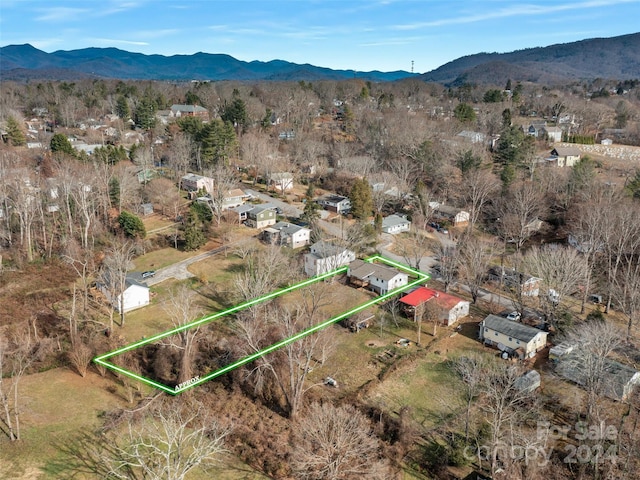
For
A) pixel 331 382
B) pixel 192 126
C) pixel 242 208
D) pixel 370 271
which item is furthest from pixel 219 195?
pixel 331 382

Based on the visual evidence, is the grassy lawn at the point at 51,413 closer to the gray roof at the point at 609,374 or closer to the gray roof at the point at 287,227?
the gray roof at the point at 287,227

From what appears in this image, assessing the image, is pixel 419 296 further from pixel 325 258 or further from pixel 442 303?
pixel 325 258

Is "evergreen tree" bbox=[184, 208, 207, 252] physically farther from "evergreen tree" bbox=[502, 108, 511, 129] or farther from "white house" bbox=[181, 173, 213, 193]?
"evergreen tree" bbox=[502, 108, 511, 129]

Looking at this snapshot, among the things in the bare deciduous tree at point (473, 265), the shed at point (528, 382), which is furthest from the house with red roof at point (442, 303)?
the shed at point (528, 382)

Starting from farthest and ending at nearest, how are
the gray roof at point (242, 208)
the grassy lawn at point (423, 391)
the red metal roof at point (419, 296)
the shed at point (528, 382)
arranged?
the gray roof at point (242, 208), the red metal roof at point (419, 296), the shed at point (528, 382), the grassy lawn at point (423, 391)

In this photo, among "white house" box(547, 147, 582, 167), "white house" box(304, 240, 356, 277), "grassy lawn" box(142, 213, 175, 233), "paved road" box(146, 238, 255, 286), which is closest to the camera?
"paved road" box(146, 238, 255, 286)

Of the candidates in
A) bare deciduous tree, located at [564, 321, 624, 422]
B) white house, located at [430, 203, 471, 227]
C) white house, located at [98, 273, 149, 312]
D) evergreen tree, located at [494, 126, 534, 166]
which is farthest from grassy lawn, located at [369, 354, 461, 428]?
evergreen tree, located at [494, 126, 534, 166]
